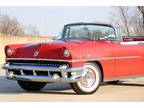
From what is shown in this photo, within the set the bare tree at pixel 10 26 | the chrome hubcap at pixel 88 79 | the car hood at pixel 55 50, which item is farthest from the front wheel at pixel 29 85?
the bare tree at pixel 10 26

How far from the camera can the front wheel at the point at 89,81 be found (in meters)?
10.2

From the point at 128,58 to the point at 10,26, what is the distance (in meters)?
43.9

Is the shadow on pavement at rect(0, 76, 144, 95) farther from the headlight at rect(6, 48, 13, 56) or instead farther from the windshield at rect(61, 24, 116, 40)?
the windshield at rect(61, 24, 116, 40)

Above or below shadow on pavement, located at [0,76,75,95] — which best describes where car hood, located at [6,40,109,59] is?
above

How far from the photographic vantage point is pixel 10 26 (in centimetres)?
5444

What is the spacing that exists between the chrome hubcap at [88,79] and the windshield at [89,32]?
120cm

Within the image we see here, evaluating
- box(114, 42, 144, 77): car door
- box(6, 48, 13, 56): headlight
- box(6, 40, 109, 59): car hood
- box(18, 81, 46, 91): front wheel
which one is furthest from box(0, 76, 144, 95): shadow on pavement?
box(114, 42, 144, 77): car door

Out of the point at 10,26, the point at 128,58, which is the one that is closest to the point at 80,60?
the point at 128,58

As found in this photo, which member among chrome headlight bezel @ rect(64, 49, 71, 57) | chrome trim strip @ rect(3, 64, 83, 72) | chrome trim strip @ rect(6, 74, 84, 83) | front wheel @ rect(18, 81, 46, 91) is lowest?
front wheel @ rect(18, 81, 46, 91)

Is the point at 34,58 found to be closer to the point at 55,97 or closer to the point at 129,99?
the point at 55,97

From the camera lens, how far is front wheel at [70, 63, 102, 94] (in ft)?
33.4

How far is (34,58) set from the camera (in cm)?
1029

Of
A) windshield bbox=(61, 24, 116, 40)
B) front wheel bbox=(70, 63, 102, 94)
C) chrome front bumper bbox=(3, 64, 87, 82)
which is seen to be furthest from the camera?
windshield bbox=(61, 24, 116, 40)

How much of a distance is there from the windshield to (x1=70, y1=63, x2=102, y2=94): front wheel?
3.64ft
